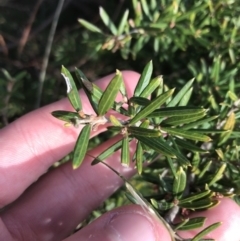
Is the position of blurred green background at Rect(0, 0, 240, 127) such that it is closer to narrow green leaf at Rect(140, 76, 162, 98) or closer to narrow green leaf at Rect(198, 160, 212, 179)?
narrow green leaf at Rect(198, 160, 212, 179)

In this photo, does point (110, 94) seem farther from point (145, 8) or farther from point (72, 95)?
point (145, 8)

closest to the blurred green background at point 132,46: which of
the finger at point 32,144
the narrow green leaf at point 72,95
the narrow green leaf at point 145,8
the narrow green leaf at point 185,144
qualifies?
the narrow green leaf at point 145,8

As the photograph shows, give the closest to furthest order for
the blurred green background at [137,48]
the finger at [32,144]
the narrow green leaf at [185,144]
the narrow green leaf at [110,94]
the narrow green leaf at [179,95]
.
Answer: the narrow green leaf at [110,94] < the narrow green leaf at [185,144] < the narrow green leaf at [179,95] < the blurred green background at [137,48] < the finger at [32,144]

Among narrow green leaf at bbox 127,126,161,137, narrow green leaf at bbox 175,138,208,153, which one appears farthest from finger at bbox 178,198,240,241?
narrow green leaf at bbox 127,126,161,137

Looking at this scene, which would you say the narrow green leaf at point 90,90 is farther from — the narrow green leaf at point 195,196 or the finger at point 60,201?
the finger at point 60,201

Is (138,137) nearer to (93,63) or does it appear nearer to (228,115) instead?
(228,115)

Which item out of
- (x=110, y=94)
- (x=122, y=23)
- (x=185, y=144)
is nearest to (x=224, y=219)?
(x=185, y=144)
